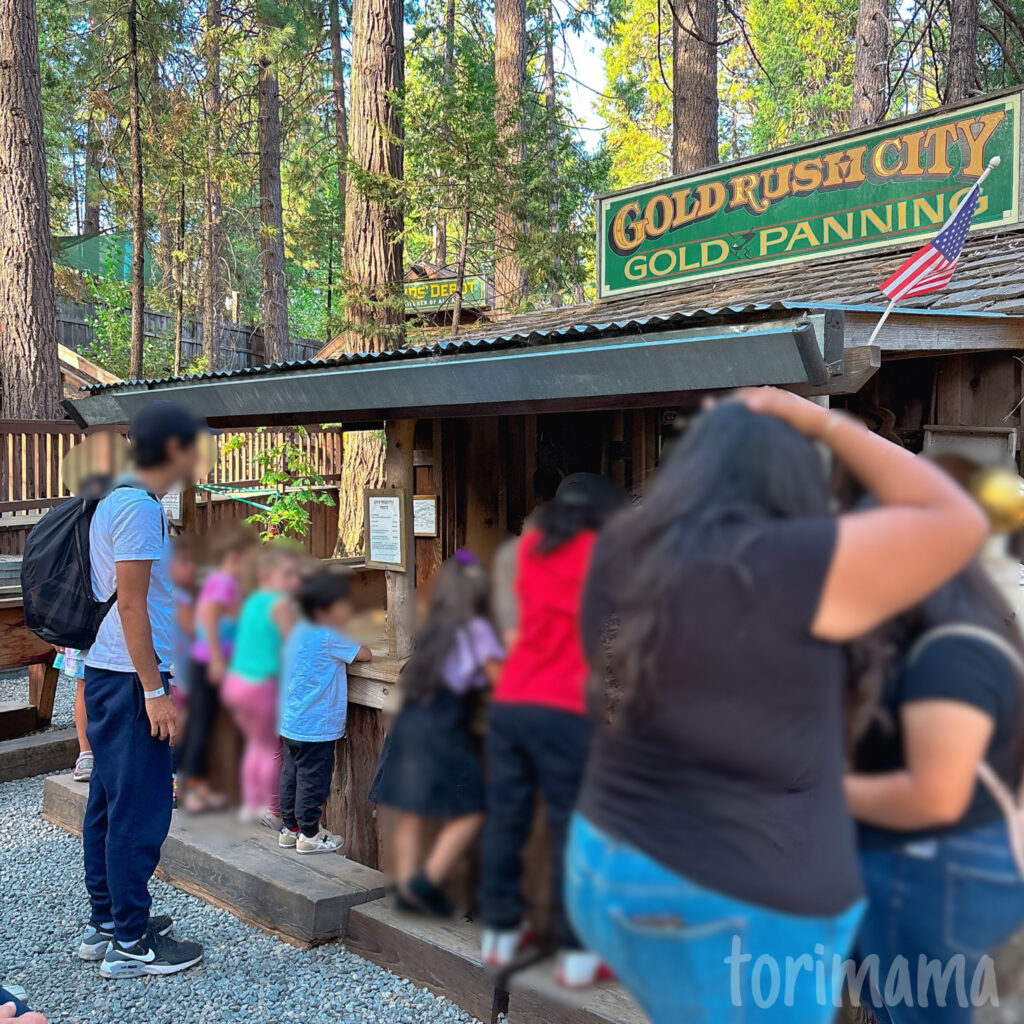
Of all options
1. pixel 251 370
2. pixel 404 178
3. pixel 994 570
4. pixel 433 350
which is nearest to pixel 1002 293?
pixel 433 350

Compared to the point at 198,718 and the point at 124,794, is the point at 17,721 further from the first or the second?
the point at 198,718

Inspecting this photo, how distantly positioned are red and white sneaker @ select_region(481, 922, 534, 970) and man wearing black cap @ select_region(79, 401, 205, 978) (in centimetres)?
147

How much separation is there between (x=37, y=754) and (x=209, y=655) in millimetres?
6548

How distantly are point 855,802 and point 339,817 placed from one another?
4.93 metres

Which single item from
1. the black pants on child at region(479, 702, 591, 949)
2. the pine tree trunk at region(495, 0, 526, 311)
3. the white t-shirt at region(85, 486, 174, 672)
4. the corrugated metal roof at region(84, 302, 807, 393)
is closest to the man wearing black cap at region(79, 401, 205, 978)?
the white t-shirt at region(85, 486, 174, 672)

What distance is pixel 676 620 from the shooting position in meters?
1.00

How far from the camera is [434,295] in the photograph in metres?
11.8

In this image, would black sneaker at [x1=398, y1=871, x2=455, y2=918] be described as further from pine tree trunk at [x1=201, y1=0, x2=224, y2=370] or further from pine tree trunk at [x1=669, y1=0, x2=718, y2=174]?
pine tree trunk at [x1=201, y1=0, x2=224, y2=370]

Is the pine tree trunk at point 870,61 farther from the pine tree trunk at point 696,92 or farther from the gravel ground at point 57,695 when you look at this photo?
the gravel ground at point 57,695

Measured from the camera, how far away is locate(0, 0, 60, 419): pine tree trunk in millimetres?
10242

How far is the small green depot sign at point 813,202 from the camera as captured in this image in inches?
225

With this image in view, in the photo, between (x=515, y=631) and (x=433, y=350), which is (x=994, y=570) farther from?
(x=433, y=350)

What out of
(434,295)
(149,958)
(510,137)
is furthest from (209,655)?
(434,295)

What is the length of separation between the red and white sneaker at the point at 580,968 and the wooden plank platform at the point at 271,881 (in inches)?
136
